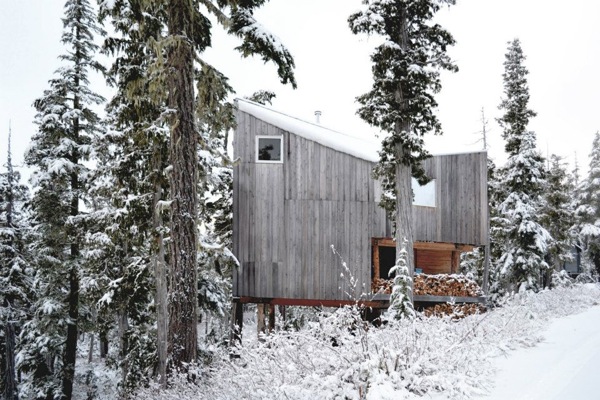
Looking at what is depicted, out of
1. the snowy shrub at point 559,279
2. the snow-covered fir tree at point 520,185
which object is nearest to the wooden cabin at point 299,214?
the snow-covered fir tree at point 520,185

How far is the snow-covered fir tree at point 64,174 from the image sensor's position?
735 inches

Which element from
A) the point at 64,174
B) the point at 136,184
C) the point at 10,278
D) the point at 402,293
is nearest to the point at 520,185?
the point at 402,293

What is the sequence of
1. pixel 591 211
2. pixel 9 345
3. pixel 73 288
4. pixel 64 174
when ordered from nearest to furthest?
pixel 64 174 < pixel 73 288 < pixel 9 345 < pixel 591 211

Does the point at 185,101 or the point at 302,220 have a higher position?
the point at 185,101

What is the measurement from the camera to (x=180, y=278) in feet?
31.4

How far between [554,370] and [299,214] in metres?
11.4

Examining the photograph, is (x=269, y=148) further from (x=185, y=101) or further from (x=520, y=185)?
(x=520, y=185)

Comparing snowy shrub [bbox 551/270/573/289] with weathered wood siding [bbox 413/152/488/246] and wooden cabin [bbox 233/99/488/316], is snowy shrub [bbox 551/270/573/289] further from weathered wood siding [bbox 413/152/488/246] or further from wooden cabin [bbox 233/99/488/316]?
wooden cabin [bbox 233/99/488/316]

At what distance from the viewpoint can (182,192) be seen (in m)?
Answer: 9.85

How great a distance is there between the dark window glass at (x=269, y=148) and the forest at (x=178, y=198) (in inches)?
64.4

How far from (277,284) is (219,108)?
26.1 ft

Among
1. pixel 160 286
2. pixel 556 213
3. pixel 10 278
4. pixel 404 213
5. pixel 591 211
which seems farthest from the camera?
pixel 591 211

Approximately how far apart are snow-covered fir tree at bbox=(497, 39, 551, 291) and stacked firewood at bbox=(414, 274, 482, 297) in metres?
8.40

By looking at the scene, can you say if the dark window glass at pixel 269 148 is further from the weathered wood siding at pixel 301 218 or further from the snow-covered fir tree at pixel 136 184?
the snow-covered fir tree at pixel 136 184
